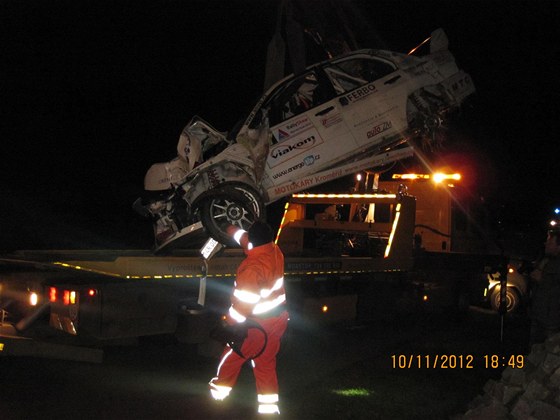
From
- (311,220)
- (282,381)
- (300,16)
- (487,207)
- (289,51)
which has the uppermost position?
(300,16)

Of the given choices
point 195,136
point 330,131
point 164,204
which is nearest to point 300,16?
point 330,131

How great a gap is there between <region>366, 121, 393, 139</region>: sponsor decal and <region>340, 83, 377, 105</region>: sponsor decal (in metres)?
0.40

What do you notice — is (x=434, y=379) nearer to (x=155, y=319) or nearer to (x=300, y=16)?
(x=155, y=319)

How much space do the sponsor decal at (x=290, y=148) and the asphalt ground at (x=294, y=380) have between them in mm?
1963

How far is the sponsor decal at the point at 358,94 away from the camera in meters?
7.29

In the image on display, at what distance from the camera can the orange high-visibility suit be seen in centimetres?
452

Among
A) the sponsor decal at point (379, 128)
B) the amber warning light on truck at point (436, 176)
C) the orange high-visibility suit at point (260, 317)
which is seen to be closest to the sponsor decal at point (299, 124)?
the sponsor decal at point (379, 128)

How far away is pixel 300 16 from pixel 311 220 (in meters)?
2.90

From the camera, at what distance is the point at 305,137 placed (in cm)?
714

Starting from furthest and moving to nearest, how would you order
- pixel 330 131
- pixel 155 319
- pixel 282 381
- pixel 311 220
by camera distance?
pixel 311 220
pixel 330 131
pixel 282 381
pixel 155 319

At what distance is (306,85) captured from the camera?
25.6ft

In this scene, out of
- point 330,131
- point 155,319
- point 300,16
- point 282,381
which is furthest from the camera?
point 300,16

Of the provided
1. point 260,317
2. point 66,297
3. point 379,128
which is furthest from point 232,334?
point 379,128
